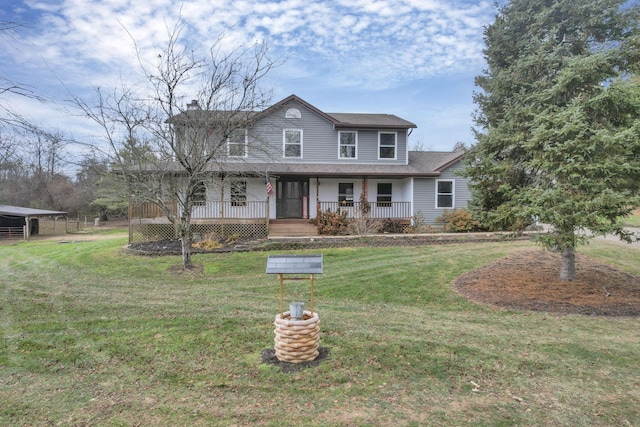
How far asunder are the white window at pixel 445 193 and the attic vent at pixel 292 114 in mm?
7788

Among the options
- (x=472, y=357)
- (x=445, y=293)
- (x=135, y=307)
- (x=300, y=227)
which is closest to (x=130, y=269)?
(x=135, y=307)

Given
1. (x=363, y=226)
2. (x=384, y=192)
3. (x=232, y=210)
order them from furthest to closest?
(x=384, y=192) < (x=232, y=210) < (x=363, y=226)

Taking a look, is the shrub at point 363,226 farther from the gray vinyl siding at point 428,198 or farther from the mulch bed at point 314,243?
the gray vinyl siding at point 428,198

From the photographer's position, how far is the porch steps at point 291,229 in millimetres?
15055

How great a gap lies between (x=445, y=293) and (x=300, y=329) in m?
4.61

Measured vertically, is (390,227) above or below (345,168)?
below

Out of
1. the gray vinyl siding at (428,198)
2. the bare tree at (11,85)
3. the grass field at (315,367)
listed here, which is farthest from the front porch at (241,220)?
the bare tree at (11,85)

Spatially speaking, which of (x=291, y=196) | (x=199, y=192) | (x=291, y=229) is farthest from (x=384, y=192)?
(x=199, y=192)

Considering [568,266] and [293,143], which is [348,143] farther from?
[568,266]

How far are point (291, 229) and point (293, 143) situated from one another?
4.61m

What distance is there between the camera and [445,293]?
7742 millimetres

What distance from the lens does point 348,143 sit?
17.9 m

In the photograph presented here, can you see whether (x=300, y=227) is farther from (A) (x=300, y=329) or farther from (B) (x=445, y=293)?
(A) (x=300, y=329)

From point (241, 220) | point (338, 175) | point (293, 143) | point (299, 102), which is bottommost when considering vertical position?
point (241, 220)
